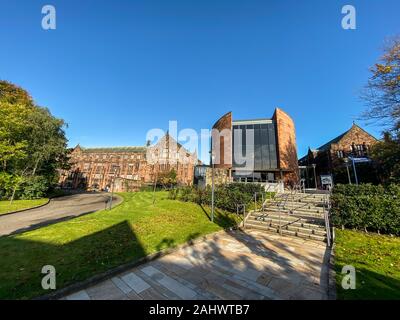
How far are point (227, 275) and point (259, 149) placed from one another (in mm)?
30097

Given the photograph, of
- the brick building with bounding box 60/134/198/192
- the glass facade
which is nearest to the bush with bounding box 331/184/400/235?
the glass facade

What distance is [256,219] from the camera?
1148 centimetres

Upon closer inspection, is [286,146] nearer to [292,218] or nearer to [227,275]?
[292,218]

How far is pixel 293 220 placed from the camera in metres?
10.4

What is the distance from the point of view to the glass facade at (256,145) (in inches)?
1272

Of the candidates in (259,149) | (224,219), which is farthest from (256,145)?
(224,219)

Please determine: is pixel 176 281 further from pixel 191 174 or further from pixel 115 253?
pixel 191 174

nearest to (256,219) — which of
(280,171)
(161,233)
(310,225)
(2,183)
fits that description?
(310,225)

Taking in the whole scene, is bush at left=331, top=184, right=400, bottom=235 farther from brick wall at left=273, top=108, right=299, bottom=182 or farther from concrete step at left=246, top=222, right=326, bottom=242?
brick wall at left=273, top=108, right=299, bottom=182

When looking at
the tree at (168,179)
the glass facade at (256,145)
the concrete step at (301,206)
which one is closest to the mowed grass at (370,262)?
the concrete step at (301,206)

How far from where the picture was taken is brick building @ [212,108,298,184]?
31688mm

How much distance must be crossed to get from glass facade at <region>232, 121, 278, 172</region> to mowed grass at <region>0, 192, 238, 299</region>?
73.7 ft
